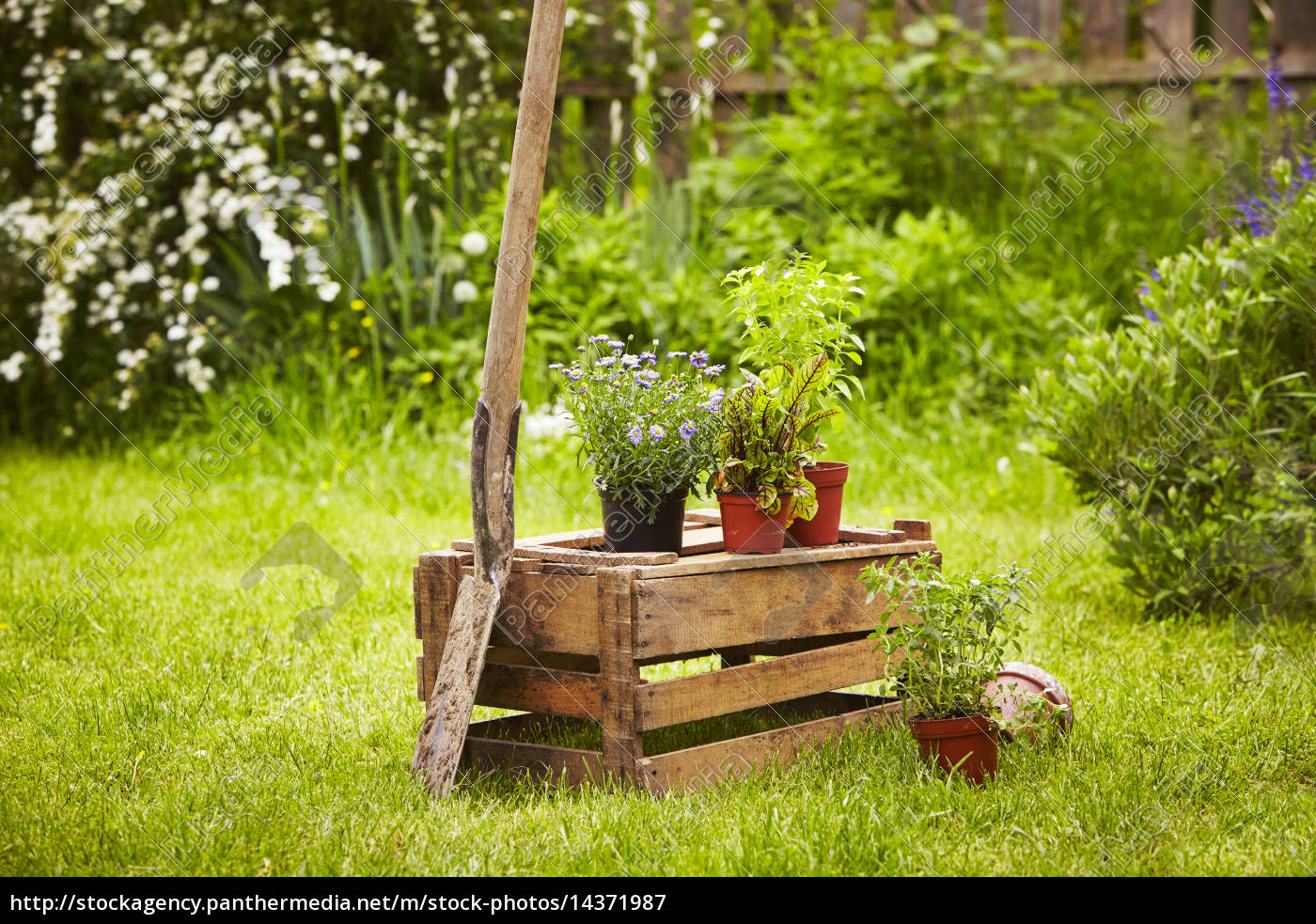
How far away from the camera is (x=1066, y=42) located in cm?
757

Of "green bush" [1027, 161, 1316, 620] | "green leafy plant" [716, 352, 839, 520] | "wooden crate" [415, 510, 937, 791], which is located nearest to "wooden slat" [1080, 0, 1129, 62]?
"green bush" [1027, 161, 1316, 620]

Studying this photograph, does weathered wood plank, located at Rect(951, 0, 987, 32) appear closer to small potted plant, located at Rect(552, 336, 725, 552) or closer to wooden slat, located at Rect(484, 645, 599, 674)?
small potted plant, located at Rect(552, 336, 725, 552)

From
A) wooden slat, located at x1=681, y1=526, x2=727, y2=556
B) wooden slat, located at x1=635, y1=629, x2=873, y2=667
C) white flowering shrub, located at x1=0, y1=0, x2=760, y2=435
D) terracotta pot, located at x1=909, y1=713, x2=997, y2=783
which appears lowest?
terracotta pot, located at x1=909, y1=713, x2=997, y2=783

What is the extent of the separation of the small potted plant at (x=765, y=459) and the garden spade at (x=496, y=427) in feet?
1.58

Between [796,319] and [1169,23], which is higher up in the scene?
[1169,23]

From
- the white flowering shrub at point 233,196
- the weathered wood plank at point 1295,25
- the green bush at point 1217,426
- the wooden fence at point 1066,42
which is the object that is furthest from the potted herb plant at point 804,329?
the weathered wood plank at point 1295,25

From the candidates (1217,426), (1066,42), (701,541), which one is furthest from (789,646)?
(1066,42)

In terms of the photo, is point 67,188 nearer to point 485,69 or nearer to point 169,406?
point 169,406

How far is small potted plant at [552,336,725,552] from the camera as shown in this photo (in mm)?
2559

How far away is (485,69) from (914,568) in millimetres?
5433

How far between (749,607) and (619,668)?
13.9 inches

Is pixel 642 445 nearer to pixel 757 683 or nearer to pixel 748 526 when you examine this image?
pixel 748 526

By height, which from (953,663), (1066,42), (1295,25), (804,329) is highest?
(1066,42)
